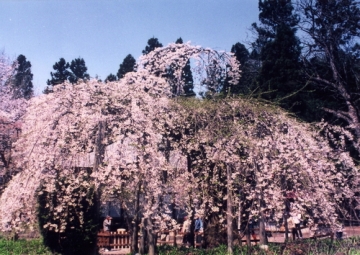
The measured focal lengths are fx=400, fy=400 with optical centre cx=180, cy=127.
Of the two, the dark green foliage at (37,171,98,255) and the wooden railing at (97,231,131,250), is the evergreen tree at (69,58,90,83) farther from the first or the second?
the dark green foliage at (37,171,98,255)

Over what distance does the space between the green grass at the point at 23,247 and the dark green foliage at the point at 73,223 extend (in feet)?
5.38

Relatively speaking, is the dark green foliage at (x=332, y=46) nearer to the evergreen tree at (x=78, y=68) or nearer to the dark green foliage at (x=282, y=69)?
the dark green foliage at (x=282, y=69)

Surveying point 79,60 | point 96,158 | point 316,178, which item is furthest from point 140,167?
point 79,60

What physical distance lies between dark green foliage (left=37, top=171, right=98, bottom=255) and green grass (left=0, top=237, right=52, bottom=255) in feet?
5.38

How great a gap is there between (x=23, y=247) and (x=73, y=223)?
11.2 feet

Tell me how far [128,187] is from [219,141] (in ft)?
7.27

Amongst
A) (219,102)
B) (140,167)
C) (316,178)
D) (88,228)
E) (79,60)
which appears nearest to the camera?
(140,167)

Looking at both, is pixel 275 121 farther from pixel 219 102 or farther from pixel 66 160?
pixel 66 160


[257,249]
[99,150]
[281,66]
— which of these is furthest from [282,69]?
[99,150]

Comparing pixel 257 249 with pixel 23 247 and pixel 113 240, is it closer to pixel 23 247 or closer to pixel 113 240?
pixel 113 240

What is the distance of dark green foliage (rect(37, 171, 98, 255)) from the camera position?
8625 millimetres

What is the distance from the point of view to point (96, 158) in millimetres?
8656

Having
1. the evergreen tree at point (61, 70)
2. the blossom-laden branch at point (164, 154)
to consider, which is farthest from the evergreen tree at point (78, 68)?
the blossom-laden branch at point (164, 154)

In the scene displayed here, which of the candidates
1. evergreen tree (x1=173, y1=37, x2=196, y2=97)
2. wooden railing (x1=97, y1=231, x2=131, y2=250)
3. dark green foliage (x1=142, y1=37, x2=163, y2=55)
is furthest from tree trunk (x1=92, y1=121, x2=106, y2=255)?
dark green foliage (x1=142, y1=37, x2=163, y2=55)
